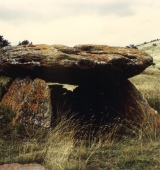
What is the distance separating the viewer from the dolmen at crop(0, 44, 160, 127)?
8664 mm

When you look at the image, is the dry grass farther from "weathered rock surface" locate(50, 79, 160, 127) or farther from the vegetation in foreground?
"weathered rock surface" locate(50, 79, 160, 127)

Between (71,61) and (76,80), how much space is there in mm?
1609

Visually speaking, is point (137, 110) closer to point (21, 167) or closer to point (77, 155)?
point (77, 155)

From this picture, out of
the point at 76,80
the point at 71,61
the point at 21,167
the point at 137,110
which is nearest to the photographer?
the point at 21,167

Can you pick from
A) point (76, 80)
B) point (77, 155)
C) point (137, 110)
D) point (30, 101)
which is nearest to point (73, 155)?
point (77, 155)

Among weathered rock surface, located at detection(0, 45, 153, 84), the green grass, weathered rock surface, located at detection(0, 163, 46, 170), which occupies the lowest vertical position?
the green grass

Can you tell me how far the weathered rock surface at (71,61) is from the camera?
9.16 meters

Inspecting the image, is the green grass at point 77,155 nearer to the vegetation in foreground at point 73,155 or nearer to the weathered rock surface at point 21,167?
the vegetation in foreground at point 73,155

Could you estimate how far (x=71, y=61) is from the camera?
30.4ft

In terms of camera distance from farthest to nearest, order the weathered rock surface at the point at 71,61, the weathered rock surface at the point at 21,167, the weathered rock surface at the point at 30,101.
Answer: the weathered rock surface at the point at 71,61 < the weathered rock surface at the point at 30,101 < the weathered rock surface at the point at 21,167

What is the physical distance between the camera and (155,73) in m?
27.3

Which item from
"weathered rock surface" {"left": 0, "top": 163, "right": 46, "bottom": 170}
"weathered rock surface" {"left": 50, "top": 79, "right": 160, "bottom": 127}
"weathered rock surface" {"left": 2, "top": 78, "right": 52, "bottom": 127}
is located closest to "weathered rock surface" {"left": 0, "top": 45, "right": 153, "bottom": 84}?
"weathered rock surface" {"left": 2, "top": 78, "right": 52, "bottom": 127}

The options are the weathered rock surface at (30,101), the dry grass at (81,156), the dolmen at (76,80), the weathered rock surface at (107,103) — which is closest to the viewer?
the dry grass at (81,156)

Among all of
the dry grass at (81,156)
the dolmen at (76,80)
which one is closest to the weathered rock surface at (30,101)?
the dolmen at (76,80)
